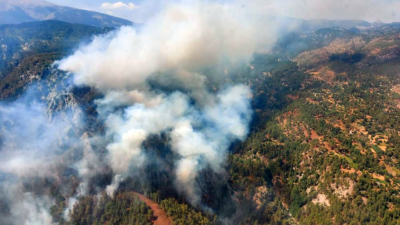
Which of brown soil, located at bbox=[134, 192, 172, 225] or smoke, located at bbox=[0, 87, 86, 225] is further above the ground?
smoke, located at bbox=[0, 87, 86, 225]

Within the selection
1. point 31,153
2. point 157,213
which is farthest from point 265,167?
point 31,153

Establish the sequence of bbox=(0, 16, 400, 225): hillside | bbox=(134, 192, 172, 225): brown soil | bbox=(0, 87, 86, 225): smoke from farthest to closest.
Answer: bbox=(0, 16, 400, 225): hillside, bbox=(0, 87, 86, 225): smoke, bbox=(134, 192, 172, 225): brown soil

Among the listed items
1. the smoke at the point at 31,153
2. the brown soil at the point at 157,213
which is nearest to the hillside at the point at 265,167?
the brown soil at the point at 157,213

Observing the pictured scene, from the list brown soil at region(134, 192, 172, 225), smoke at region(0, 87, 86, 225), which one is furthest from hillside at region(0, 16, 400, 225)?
smoke at region(0, 87, 86, 225)

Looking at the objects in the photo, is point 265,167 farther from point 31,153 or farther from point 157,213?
point 31,153

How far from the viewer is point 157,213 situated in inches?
1991

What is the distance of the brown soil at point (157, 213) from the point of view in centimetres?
4825

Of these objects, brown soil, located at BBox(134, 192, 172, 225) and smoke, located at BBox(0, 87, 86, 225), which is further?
smoke, located at BBox(0, 87, 86, 225)

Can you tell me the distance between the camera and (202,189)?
5997 cm

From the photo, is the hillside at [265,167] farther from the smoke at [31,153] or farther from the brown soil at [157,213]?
the smoke at [31,153]

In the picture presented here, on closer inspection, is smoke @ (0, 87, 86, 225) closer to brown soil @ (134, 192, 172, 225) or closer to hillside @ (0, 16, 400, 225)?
hillside @ (0, 16, 400, 225)

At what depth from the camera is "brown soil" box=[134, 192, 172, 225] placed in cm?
4825

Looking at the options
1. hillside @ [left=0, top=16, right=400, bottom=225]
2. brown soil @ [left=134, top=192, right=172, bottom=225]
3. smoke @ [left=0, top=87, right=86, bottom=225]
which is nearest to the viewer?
brown soil @ [left=134, top=192, right=172, bottom=225]

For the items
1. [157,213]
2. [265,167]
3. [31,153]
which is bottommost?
[265,167]
